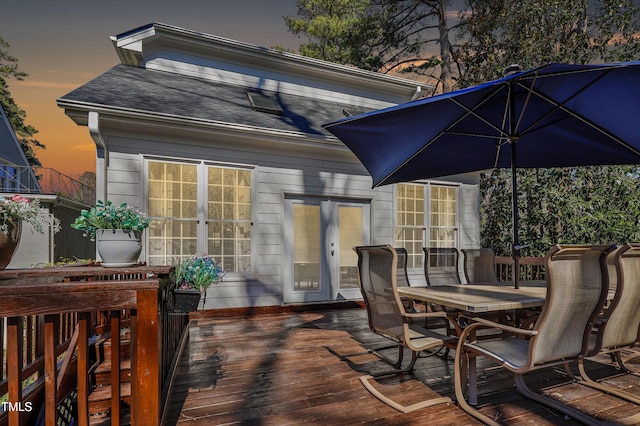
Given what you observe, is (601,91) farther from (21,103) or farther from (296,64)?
(21,103)

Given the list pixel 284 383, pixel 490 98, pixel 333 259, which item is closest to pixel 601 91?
pixel 490 98

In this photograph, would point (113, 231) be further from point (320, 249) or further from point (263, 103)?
point (263, 103)

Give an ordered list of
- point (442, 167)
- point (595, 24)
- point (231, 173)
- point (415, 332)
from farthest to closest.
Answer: point (595, 24), point (231, 173), point (442, 167), point (415, 332)

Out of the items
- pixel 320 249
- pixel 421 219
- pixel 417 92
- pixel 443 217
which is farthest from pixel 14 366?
pixel 417 92

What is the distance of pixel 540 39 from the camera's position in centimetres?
789

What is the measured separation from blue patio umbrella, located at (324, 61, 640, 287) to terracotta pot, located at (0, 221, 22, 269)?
251 centimetres

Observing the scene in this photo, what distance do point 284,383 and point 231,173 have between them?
3.62m

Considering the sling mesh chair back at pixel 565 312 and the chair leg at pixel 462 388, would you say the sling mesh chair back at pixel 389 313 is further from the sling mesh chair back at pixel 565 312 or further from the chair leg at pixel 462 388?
the sling mesh chair back at pixel 565 312

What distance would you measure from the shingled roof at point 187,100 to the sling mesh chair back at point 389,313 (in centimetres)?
341

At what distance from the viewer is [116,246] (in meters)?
2.19

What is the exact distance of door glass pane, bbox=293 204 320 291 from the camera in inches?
244

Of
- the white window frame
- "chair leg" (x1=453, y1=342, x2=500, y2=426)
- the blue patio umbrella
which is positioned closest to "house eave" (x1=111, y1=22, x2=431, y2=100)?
the white window frame

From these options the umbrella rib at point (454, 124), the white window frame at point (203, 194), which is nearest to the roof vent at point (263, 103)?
the white window frame at point (203, 194)

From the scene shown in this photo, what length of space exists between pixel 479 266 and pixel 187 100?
4.92 metres
